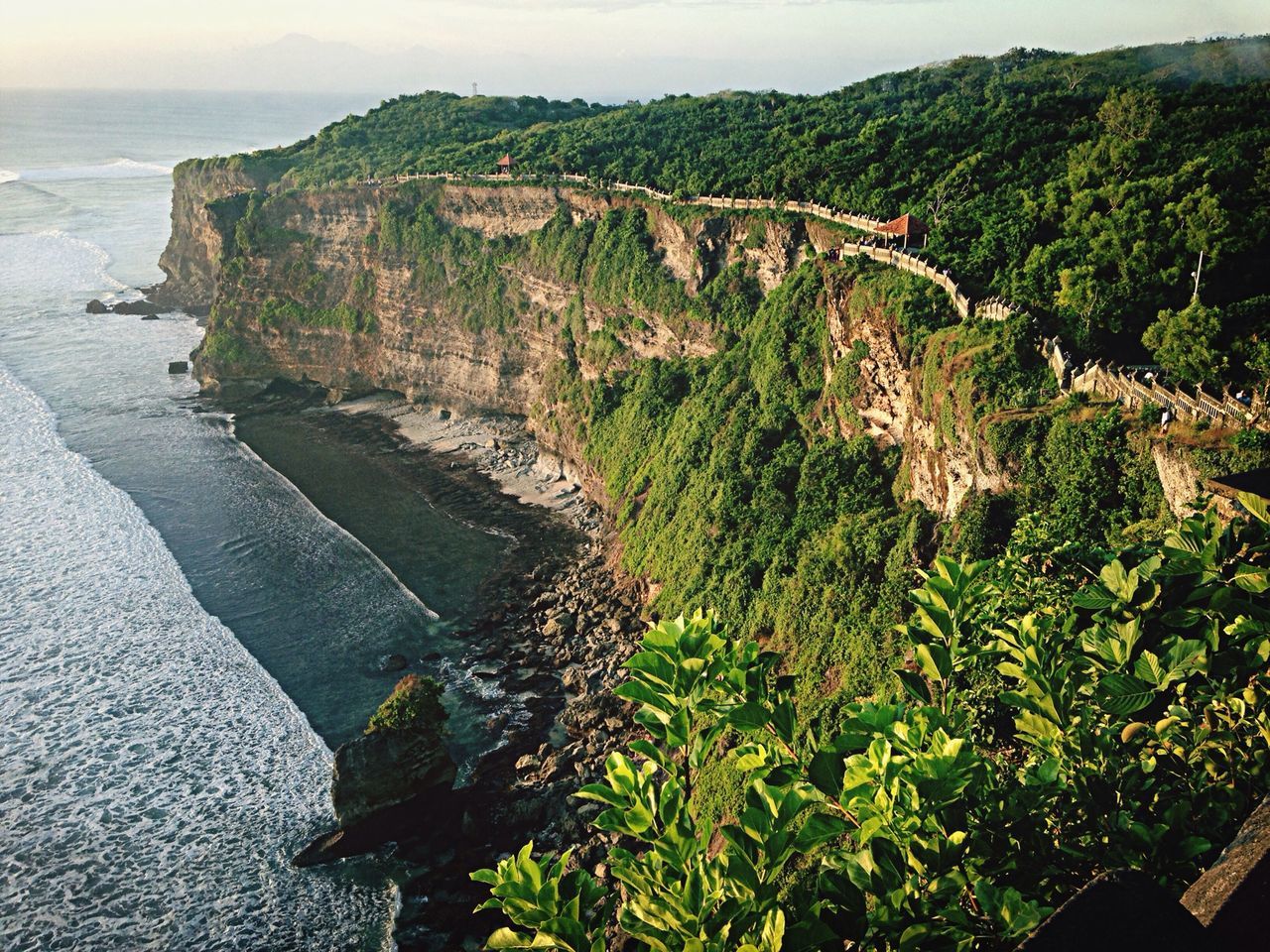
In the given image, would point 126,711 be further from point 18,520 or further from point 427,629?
point 18,520

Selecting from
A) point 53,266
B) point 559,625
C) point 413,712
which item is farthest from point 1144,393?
point 53,266

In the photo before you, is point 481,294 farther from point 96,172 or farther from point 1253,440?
point 96,172

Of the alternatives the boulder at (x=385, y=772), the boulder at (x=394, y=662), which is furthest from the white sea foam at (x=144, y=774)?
the boulder at (x=394, y=662)

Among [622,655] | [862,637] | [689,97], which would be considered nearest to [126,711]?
[622,655]

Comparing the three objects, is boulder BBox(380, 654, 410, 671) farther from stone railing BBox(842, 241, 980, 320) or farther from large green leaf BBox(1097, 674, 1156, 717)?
large green leaf BBox(1097, 674, 1156, 717)

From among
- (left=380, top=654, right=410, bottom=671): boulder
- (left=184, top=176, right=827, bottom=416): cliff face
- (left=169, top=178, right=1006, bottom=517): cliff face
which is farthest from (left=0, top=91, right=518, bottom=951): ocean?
(left=169, top=178, right=1006, bottom=517): cliff face

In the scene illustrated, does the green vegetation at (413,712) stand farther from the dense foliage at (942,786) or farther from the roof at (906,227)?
the roof at (906,227)
